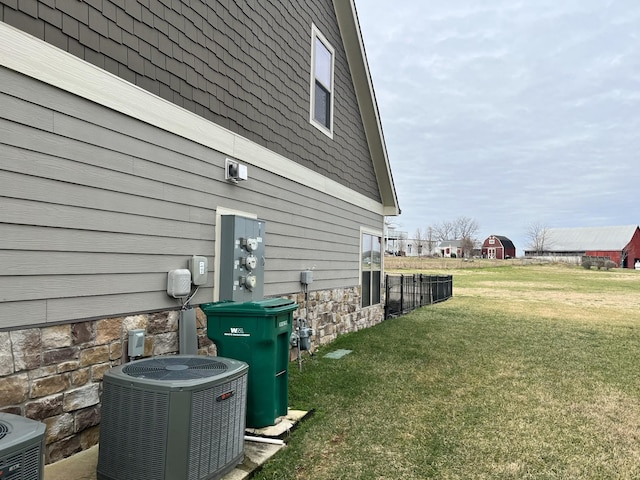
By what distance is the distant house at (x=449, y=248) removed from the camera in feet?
299

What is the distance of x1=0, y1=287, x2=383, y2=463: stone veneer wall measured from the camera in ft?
9.49

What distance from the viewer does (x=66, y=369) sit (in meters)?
3.22

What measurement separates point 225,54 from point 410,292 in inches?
416

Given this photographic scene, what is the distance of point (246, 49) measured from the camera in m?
5.54

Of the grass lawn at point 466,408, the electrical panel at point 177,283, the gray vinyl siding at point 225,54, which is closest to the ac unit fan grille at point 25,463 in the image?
the grass lawn at point 466,408

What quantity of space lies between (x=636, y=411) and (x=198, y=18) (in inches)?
242

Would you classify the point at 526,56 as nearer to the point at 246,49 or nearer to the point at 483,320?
the point at 483,320

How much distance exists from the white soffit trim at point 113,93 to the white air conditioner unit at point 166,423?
6.72ft

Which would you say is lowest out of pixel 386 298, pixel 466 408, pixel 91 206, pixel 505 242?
pixel 466 408

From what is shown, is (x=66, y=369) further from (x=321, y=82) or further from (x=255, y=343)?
(x=321, y=82)

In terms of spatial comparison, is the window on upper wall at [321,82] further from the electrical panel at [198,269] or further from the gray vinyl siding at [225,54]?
the electrical panel at [198,269]

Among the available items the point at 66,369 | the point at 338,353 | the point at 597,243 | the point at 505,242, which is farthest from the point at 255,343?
the point at 505,242

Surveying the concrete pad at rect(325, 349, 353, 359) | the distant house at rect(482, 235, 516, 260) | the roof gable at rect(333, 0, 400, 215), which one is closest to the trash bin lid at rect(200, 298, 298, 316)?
the concrete pad at rect(325, 349, 353, 359)

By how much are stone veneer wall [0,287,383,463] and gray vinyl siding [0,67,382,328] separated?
0.39ft
